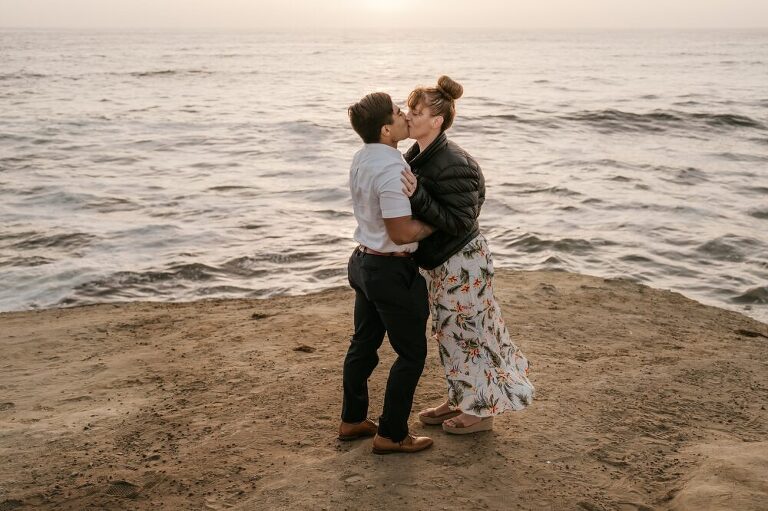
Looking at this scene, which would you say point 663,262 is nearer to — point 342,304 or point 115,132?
point 342,304

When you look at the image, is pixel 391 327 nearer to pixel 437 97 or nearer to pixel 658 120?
pixel 437 97

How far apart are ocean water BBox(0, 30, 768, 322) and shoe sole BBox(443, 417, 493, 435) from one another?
4.45 m

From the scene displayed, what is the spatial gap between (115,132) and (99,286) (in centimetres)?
1373

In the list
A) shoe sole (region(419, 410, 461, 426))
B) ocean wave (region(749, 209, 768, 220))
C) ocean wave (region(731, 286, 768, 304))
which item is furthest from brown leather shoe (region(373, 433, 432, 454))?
ocean wave (region(749, 209, 768, 220))

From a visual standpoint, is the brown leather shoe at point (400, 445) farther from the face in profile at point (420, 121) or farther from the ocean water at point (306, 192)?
the ocean water at point (306, 192)

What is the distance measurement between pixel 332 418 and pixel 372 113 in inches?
81.3

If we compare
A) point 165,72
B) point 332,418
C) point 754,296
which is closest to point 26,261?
point 332,418

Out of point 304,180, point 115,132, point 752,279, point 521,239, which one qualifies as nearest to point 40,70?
point 115,132

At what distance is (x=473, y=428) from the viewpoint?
4250 mm

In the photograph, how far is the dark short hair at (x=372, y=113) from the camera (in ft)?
11.1

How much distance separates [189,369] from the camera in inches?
214

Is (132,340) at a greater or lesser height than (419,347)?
lesser

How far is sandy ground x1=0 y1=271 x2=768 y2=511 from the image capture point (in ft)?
→ 12.1

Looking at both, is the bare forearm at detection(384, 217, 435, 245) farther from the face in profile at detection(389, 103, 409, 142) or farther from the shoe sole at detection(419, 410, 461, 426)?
the shoe sole at detection(419, 410, 461, 426)
